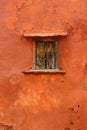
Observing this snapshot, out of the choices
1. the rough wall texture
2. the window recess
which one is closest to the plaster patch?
the rough wall texture

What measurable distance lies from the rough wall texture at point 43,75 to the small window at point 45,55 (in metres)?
0.16

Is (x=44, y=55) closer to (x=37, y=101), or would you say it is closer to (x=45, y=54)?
(x=45, y=54)

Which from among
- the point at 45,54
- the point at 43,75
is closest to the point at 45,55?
the point at 45,54

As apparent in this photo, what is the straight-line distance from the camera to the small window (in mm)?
14531

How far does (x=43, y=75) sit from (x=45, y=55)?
1.66 ft

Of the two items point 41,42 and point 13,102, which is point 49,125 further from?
point 41,42

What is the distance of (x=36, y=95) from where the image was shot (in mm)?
14445

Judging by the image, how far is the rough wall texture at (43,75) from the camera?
1441 centimetres

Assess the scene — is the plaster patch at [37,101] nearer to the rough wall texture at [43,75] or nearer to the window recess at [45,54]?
the rough wall texture at [43,75]

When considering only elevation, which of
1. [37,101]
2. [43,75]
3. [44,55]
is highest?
[44,55]

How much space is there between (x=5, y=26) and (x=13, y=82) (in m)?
1.37

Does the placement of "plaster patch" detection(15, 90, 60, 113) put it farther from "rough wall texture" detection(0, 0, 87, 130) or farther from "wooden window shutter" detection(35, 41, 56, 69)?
"wooden window shutter" detection(35, 41, 56, 69)

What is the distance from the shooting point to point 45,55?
47.8 ft

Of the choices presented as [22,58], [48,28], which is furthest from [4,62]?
[48,28]
